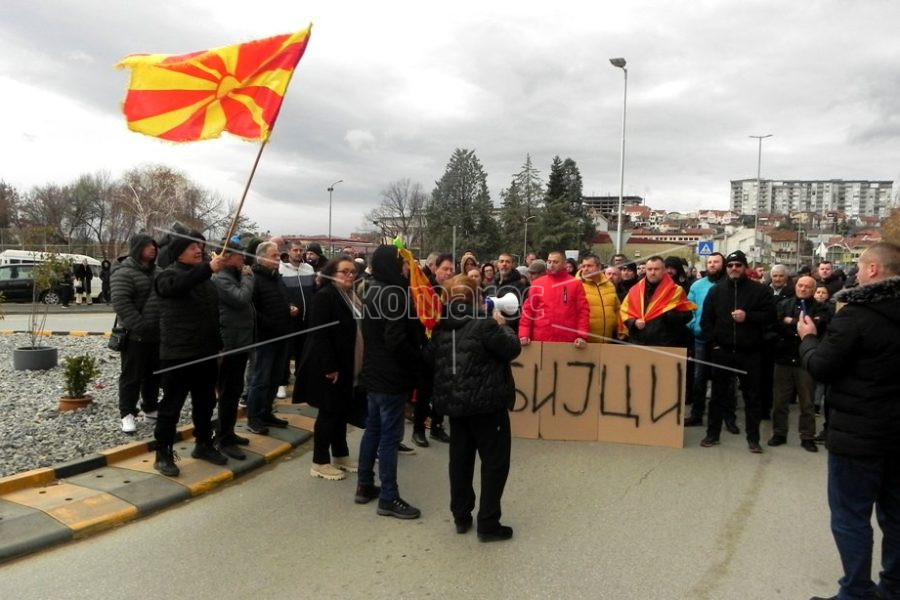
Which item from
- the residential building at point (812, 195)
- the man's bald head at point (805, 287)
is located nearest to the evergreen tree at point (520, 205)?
the man's bald head at point (805, 287)

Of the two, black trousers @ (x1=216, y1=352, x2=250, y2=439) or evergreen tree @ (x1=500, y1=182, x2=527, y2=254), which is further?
evergreen tree @ (x1=500, y1=182, x2=527, y2=254)

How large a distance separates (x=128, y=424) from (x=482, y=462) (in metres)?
3.78

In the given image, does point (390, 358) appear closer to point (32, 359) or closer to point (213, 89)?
point (213, 89)

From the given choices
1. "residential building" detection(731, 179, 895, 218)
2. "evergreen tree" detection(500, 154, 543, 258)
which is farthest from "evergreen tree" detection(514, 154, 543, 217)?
"residential building" detection(731, 179, 895, 218)

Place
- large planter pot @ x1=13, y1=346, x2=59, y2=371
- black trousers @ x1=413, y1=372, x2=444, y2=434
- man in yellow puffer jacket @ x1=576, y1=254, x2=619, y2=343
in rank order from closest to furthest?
black trousers @ x1=413, y1=372, x2=444, y2=434, man in yellow puffer jacket @ x1=576, y1=254, x2=619, y2=343, large planter pot @ x1=13, y1=346, x2=59, y2=371

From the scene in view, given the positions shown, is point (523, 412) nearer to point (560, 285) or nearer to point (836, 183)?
point (560, 285)

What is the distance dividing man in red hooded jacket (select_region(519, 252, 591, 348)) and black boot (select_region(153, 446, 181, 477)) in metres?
3.66

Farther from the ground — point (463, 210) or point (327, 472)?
point (463, 210)

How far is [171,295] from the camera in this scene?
202 inches

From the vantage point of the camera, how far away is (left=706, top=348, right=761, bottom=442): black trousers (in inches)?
255

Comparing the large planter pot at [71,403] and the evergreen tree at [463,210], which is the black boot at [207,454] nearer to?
the large planter pot at [71,403]

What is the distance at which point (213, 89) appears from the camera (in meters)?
5.36

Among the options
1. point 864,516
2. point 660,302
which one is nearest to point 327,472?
point 864,516

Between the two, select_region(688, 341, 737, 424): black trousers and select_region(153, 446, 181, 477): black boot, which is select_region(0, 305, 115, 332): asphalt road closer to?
select_region(153, 446, 181, 477): black boot
